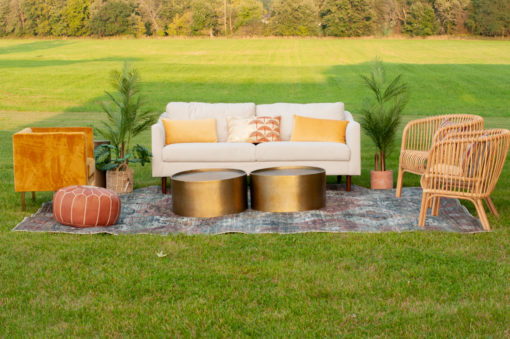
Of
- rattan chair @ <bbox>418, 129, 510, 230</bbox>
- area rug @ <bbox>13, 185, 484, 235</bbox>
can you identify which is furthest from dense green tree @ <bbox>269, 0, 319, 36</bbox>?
rattan chair @ <bbox>418, 129, 510, 230</bbox>

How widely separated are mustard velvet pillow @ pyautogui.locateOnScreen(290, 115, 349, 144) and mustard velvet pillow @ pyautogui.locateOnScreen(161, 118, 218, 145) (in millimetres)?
969

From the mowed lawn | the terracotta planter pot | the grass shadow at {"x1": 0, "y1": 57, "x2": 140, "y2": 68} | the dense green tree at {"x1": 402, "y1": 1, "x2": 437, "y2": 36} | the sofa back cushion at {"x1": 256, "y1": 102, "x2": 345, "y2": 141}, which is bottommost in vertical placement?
the mowed lawn

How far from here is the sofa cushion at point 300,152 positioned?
21.6ft

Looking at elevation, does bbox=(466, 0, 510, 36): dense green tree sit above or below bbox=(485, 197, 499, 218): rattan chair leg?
above

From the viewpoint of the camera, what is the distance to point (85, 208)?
16.7 feet

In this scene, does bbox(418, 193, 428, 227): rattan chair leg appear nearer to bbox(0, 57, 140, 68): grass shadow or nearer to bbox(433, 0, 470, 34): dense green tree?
bbox(0, 57, 140, 68): grass shadow

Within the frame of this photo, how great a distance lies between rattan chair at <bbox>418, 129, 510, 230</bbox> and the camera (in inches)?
191

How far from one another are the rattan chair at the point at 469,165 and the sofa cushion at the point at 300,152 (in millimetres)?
1578

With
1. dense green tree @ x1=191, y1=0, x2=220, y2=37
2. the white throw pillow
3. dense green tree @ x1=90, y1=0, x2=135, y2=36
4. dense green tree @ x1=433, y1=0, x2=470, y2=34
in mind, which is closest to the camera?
the white throw pillow

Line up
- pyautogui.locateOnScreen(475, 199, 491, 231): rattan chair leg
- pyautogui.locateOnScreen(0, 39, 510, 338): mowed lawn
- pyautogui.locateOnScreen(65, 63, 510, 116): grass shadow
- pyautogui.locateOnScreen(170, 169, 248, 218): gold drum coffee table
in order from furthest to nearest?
pyautogui.locateOnScreen(65, 63, 510, 116): grass shadow, pyautogui.locateOnScreen(170, 169, 248, 218): gold drum coffee table, pyautogui.locateOnScreen(475, 199, 491, 231): rattan chair leg, pyautogui.locateOnScreen(0, 39, 510, 338): mowed lawn

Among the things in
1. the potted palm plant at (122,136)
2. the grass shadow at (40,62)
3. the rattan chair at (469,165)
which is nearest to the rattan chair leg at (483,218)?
the rattan chair at (469,165)

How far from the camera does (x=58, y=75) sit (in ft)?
74.0

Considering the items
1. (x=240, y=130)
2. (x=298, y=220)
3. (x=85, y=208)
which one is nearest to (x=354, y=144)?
(x=240, y=130)

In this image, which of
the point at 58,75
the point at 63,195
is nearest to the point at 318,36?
the point at 58,75
